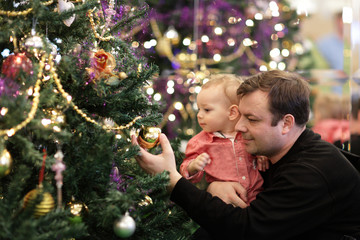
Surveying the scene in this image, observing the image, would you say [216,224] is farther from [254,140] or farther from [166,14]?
[166,14]

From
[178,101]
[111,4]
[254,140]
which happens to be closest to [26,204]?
[111,4]

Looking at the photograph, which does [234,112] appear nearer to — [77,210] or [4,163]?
[77,210]

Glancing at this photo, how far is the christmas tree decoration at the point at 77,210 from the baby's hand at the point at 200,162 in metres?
0.53

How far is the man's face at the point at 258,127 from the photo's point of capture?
5.42ft

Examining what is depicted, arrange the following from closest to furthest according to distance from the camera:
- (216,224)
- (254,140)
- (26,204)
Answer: (26,204) < (216,224) < (254,140)

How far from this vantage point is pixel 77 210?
1.31 m

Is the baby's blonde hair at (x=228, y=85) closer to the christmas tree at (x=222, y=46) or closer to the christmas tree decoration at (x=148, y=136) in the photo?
the christmas tree decoration at (x=148, y=136)

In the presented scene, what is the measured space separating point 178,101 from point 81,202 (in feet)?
10.2

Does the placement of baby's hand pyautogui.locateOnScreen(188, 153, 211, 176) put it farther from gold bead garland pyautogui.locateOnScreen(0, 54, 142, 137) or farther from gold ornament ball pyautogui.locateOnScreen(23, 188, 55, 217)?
gold ornament ball pyautogui.locateOnScreen(23, 188, 55, 217)

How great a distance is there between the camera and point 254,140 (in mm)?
1688

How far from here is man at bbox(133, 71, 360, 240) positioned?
4.92 feet

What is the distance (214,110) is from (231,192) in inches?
15.1

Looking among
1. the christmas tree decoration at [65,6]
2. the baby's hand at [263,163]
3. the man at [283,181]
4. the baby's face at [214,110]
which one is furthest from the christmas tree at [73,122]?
the baby's hand at [263,163]

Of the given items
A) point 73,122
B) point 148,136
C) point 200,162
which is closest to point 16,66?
point 73,122
